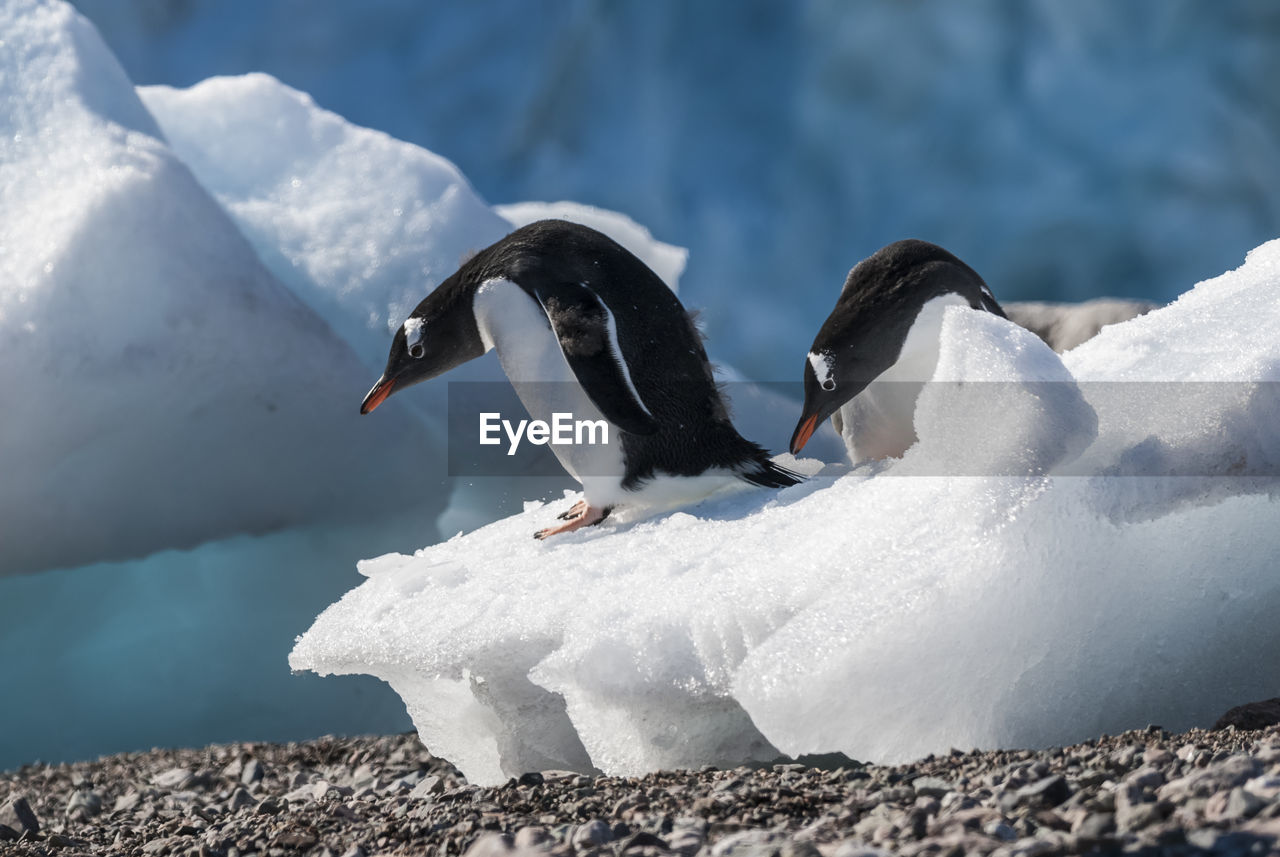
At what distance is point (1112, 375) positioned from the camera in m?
1.67

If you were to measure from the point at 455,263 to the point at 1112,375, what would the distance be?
13.2 feet

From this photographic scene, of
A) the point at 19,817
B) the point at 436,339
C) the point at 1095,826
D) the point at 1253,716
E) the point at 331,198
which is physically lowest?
the point at 19,817

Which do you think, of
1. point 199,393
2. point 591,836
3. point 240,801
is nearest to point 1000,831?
point 591,836

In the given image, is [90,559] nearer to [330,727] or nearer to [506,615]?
[330,727]

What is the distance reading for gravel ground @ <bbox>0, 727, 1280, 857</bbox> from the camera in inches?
32.0

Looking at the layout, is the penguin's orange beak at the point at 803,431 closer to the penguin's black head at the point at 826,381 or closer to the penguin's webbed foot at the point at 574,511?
the penguin's black head at the point at 826,381

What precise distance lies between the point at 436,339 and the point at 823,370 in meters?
0.84

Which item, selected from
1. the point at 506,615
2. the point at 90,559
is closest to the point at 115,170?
the point at 90,559

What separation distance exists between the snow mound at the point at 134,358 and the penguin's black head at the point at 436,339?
8.13 feet

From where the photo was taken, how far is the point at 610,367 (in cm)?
216

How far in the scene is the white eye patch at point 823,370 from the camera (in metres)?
2.13

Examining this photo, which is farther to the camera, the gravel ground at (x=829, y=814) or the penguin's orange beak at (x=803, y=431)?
the penguin's orange beak at (x=803, y=431)

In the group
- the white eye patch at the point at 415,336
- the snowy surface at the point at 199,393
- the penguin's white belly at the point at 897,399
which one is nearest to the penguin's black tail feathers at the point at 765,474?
the penguin's white belly at the point at 897,399

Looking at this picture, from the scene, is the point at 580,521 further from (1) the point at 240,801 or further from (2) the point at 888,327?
(1) the point at 240,801
